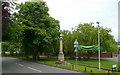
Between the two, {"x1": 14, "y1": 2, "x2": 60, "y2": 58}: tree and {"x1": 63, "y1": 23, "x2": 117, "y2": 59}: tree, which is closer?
{"x1": 14, "y1": 2, "x2": 60, "y2": 58}: tree

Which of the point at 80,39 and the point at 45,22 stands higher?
the point at 45,22

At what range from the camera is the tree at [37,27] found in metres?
29.8

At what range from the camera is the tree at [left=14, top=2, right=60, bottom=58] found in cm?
2983

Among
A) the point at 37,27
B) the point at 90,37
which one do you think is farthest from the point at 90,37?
the point at 37,27

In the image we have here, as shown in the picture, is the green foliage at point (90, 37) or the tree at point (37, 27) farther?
the green foliage at point (90, 37)

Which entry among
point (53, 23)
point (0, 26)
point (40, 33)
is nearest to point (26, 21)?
point (40, 33)

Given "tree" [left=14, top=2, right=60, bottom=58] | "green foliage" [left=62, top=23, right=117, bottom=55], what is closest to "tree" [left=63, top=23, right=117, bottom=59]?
"green foliage" [left=62, top=23, right=117, bottom=55]

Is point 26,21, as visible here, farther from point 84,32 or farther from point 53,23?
point 84,32

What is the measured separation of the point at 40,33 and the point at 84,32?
11820mm

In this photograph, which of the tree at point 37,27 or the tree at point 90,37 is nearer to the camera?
the tree at point 37,27

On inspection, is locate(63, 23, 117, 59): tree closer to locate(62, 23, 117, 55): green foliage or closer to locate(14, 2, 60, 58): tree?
locate(62, 23, 117, 55): green foliage

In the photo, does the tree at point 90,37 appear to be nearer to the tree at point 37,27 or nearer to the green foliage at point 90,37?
the green foliage at point 90,37

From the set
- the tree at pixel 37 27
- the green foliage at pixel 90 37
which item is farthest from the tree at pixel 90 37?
the tree at pixel 37 27

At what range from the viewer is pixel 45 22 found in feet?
106
